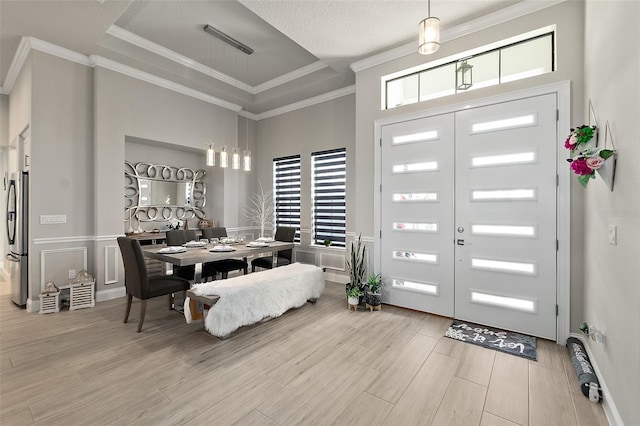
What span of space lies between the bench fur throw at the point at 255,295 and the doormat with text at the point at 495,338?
69.3 inches

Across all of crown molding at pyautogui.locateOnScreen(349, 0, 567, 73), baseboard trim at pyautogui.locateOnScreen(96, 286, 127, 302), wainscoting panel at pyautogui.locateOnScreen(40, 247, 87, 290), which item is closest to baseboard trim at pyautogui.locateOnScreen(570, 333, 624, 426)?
crown molding at pyautogui.locateOnScreen(349, 0, 567, 73)

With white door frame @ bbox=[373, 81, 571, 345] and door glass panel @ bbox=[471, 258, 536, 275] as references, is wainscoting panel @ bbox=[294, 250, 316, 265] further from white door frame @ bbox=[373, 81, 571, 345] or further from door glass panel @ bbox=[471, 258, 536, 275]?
white door frame @ bbox=[373, 81, 571, 345]

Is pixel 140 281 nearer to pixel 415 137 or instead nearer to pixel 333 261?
pixel 333 261

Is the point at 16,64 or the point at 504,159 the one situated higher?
the point at 16,64

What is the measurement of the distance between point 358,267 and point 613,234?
107 inches

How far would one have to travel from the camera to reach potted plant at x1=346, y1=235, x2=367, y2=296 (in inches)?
156

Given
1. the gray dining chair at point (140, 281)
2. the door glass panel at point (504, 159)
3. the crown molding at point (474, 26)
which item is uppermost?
the crown molding at point (474, 26)

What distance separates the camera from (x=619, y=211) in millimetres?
1733

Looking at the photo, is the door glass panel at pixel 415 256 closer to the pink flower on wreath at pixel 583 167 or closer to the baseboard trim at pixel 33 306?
the pink flower on wreath at pixel 583 167

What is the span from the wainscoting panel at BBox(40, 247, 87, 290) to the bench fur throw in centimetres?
232

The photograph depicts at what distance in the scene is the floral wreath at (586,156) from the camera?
182 centimetres

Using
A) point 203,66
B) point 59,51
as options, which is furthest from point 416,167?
point 59,51

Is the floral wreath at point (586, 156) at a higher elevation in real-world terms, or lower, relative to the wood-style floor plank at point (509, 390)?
higher

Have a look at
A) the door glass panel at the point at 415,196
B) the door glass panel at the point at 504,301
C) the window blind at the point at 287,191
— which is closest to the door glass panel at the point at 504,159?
the door glass panel at the point at 415,196
